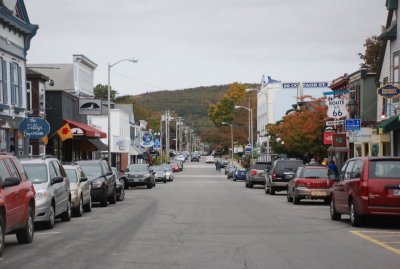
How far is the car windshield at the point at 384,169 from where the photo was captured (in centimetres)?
1830

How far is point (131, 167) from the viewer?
1941 inches

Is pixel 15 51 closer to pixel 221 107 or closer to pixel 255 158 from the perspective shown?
pixel 255 158

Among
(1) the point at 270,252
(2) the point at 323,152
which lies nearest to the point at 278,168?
(2) the point at 323,152

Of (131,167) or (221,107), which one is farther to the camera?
(221,107)

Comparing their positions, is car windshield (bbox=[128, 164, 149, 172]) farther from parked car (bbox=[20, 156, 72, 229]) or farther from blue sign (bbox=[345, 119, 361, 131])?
parked car (bbox=[20, 156, 72, 229])

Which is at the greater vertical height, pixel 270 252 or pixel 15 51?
pixel 15 51

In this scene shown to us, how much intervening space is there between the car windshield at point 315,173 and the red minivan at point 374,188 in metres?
10.6

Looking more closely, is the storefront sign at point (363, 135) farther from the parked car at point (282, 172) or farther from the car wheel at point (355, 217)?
the car wheel at point (355, 217)

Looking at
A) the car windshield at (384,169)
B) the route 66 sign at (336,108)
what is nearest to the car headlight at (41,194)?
the car windshield at (384,169)

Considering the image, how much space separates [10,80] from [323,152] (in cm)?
2718

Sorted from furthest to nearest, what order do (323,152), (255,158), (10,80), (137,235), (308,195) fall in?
1. (255,158)
2. (323,152)
3. (10,80)
4. (308,195)
5. (137,235)

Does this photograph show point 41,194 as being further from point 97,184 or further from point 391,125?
point 391,125

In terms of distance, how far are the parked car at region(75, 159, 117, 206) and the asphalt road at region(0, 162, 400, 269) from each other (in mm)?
4753

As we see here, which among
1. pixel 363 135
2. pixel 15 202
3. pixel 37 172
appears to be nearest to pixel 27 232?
pixel 15 202
